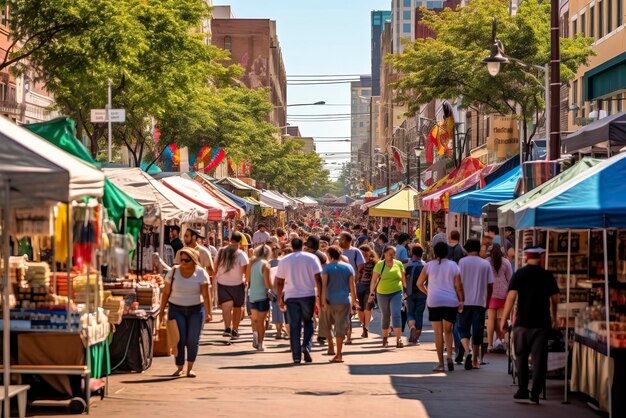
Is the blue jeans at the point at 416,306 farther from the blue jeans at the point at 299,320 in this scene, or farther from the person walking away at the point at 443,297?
the person walking away at the point at 443,297

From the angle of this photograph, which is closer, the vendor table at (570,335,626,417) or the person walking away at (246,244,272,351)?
the vendor table at (570,335,626,417)

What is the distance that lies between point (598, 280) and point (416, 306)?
23.5 feet

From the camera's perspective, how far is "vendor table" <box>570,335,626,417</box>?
13.7m

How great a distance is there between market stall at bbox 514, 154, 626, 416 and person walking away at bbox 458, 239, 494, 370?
2664 mm

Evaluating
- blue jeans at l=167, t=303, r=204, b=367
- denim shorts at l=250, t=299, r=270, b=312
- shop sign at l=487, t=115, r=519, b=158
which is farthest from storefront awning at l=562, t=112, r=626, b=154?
shop sign at l=487, t=115, r=519, b=158

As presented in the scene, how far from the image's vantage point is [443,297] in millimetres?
19031

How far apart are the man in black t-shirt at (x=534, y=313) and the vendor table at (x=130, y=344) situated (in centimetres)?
521

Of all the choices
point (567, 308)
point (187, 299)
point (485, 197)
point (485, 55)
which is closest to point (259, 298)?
point (187, 299)

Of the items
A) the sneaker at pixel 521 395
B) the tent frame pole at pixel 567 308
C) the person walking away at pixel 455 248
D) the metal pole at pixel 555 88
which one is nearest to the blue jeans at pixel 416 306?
the person walking away at pixel 455 248

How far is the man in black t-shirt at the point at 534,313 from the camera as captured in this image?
1505cm

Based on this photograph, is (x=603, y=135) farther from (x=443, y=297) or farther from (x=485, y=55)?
(x=485, y=55)

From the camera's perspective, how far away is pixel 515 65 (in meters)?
38.7

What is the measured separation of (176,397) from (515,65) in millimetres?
25083

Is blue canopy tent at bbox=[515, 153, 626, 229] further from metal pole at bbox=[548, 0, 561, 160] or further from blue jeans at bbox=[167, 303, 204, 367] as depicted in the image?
metal pole at bbox=[548, 0, 561, 160]
